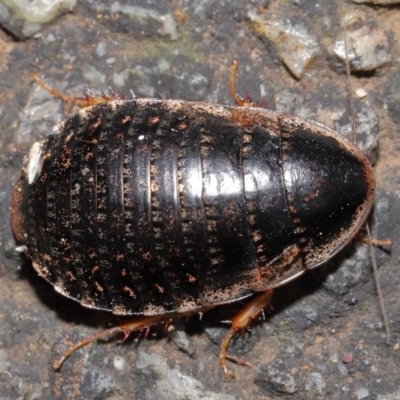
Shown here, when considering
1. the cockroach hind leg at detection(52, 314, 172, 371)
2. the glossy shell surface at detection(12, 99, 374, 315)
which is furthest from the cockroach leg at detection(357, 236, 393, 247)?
the cockroach hind leg at detection(52, 314, 172, 371)

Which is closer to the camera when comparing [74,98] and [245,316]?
[245,316]

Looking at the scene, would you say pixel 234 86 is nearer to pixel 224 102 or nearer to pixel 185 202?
pixel 224 102

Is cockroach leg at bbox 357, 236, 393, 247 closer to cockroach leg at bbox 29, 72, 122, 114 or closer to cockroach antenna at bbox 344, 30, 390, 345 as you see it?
cockroach antenna at bbox 344, 30, 390, 345

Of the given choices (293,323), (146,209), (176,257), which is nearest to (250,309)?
(293,323)

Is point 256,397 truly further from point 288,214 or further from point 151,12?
point 151,12

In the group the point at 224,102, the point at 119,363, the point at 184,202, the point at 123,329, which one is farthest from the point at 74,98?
the point at 119,363

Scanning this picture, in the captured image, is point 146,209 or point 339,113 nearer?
point 146,209
